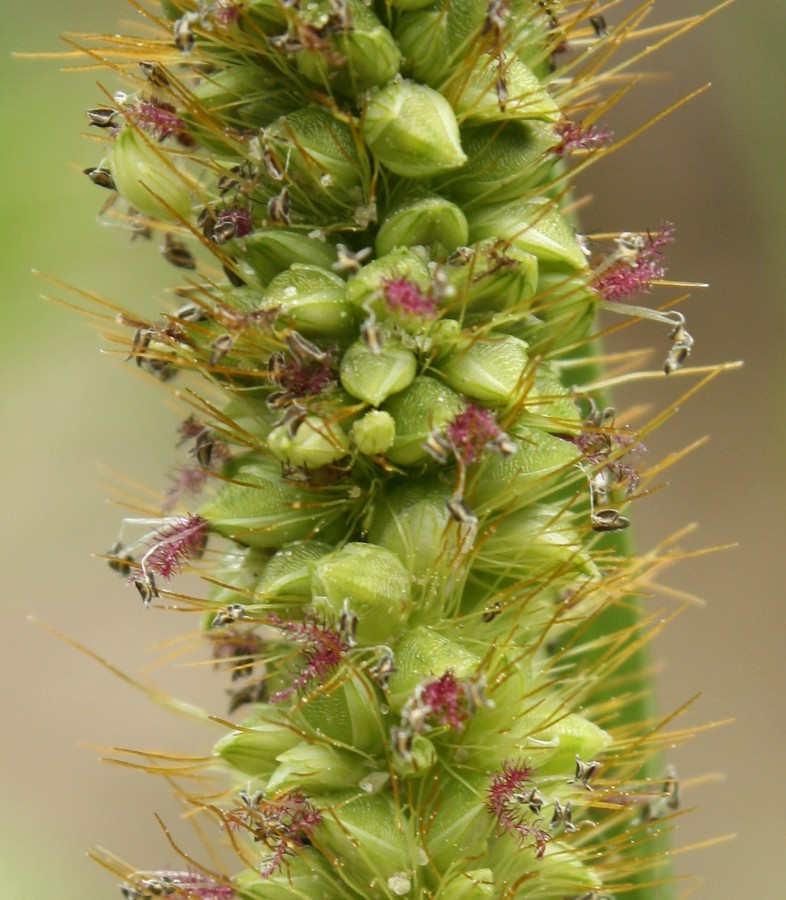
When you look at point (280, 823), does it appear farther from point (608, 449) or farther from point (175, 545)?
point (608, 449)

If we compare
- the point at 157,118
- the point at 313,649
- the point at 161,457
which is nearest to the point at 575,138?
the point at 157,118

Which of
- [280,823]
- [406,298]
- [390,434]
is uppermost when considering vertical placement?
[406,298]

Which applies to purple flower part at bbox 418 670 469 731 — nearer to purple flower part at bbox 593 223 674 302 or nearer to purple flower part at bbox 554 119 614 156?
purple flower part at bbox 593 223 674 302

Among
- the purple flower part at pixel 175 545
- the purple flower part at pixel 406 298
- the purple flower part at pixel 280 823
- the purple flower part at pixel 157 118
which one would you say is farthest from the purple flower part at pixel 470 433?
the purple flower part at pixel 157 118

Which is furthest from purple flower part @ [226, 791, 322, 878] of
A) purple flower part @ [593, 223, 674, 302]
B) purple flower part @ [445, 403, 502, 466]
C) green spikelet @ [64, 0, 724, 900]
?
purple flower part @ [593, 223, 674, 302]

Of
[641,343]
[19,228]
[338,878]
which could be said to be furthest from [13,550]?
[338,878]

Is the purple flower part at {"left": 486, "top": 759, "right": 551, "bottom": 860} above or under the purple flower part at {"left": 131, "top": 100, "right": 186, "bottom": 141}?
under
